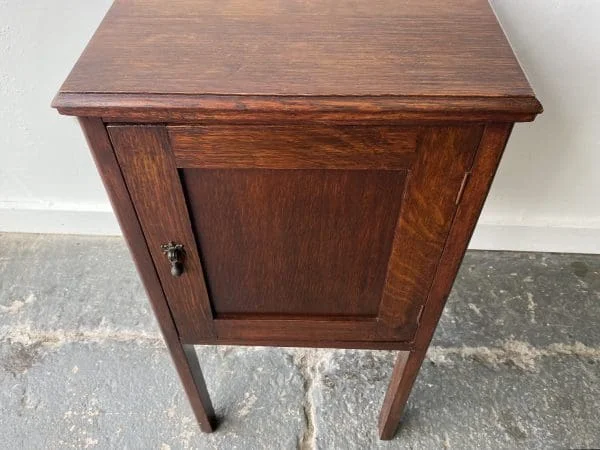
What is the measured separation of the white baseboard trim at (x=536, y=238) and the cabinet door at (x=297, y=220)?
65 cm

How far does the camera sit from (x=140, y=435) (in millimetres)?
1095

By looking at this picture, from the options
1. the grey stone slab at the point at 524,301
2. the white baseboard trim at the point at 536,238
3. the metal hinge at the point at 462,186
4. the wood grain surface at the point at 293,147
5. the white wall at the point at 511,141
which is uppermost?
the wood grain surface at the point at 293,147

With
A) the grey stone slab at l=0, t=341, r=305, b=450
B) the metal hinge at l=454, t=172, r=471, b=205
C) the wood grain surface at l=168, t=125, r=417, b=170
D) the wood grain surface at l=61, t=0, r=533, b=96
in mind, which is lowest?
the grey stone slab at l=0, t=341, r=305, b=450

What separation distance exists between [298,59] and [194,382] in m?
0.63

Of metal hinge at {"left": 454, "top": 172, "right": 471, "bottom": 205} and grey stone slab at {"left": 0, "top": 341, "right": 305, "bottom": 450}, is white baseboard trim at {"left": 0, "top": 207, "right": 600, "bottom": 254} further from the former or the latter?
metal hinge at {"left": 454, "top": 172, "right": 471, "bottom": 205}

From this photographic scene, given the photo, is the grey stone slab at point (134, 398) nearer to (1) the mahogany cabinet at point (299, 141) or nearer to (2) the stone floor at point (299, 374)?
(2) the stone floor at point (299, 374)

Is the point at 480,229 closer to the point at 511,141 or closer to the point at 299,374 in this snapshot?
the point at 511,141

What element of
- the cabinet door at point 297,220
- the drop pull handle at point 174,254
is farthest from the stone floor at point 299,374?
the drop pull handle at point 174,254

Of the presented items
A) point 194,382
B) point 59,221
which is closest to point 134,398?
point 194,382

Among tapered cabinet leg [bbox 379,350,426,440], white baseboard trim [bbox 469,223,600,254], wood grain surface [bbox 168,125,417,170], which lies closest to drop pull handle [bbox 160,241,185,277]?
wood grain surface [bbox 168,125,417,170]

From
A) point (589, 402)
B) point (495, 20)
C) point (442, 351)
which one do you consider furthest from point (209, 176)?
point (589, 402)

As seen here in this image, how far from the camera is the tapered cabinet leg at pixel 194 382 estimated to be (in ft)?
2.87

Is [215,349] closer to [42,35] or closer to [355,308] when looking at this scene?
[355,308]

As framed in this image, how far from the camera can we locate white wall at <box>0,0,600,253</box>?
953 mm
